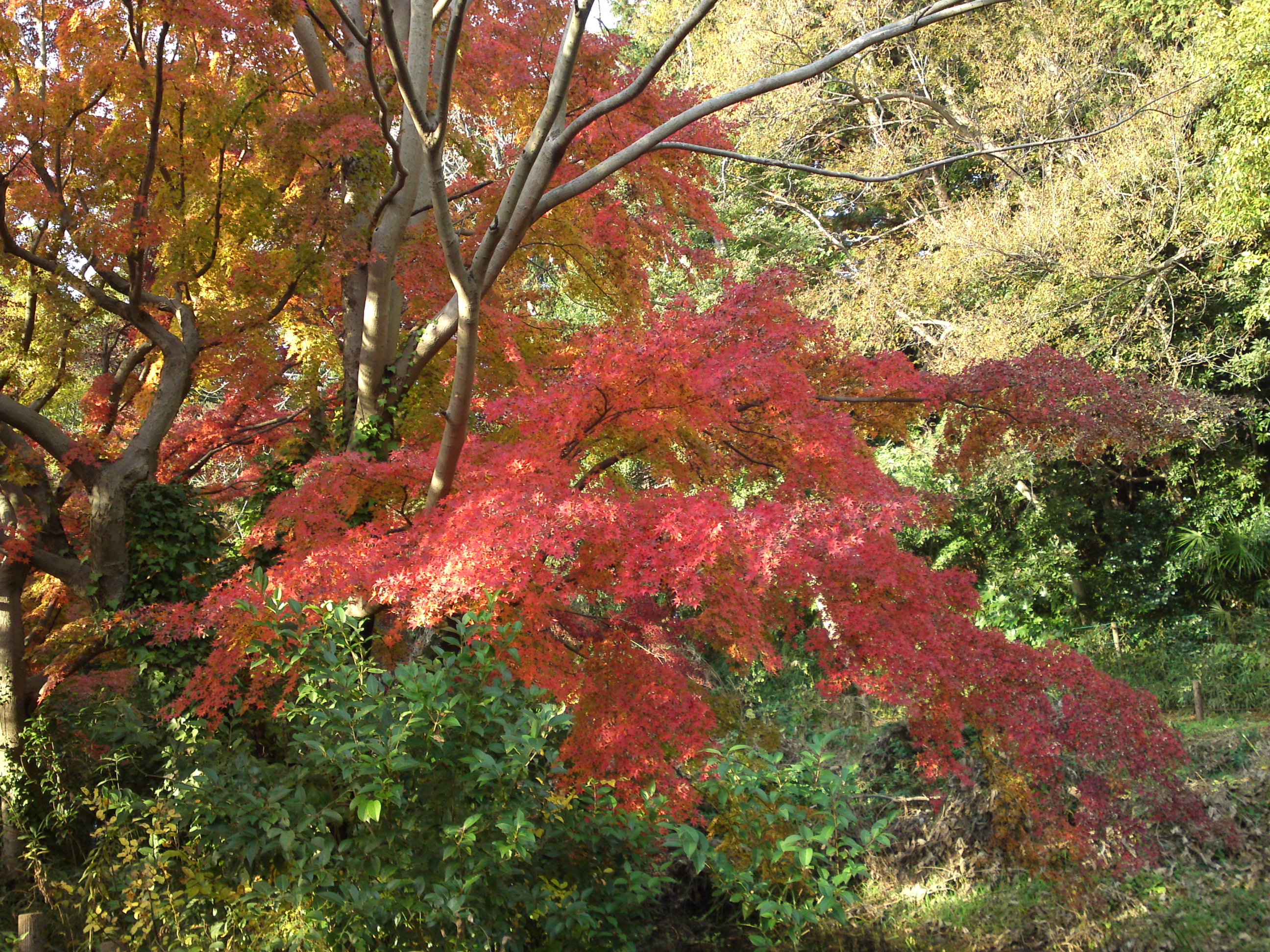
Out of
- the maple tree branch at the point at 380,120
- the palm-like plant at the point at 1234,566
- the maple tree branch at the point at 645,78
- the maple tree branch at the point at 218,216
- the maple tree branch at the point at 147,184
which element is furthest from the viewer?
the palm-like plant at the point at 1234,566

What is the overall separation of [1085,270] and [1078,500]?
293 cm

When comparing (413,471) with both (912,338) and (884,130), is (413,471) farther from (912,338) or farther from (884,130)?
(884,130)

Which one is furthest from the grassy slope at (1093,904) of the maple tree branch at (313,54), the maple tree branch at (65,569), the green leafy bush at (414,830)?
the maple tree branch at (313,54)

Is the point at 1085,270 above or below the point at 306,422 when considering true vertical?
above

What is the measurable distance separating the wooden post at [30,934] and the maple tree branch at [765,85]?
12.4 ft

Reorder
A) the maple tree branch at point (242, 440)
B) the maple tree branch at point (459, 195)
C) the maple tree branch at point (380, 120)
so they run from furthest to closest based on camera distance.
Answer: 1. the maple tree branch at point (242, 440)
2. the maple tree branch at point (459, 195)
3. the maple tree branch at point (380, 120)

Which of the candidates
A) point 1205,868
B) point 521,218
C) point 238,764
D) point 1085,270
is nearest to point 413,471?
point 521,218

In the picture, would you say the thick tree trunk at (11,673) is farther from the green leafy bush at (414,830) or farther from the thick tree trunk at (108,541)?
the green leafy bush at (414,830)

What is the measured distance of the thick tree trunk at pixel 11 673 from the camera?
18.1ft

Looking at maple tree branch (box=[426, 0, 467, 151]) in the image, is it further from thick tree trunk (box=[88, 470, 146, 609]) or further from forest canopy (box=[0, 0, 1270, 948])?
thick tree trunk (box=[88, 470, 146, 609])

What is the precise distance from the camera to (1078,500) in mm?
11242

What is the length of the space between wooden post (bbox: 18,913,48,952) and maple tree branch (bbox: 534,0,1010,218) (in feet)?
12.4

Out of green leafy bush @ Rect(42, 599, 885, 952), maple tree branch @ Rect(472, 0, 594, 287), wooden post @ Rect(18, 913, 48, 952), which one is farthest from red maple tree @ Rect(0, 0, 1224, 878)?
wooden post @ Rect(18, 913, 48, 952)

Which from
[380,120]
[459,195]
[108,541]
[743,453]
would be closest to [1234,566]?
[743,453]
